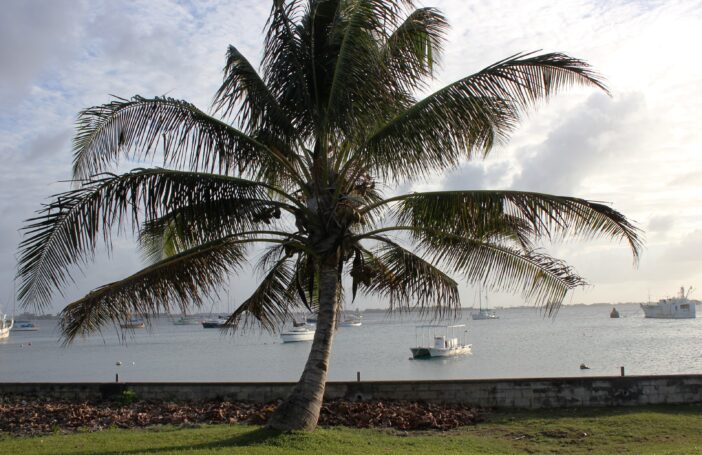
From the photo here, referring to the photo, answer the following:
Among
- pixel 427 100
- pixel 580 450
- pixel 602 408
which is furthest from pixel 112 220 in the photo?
pixel 602 408

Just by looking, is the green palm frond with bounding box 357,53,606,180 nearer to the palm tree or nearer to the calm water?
the palm tree

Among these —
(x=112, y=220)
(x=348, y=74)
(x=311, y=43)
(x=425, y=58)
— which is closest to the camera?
(x=112, y=220)

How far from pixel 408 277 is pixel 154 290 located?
4214 mm

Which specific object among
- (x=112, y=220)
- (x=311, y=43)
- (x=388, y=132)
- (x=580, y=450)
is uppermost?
(x=311, y=43)

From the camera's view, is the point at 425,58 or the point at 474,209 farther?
the point at 425,58

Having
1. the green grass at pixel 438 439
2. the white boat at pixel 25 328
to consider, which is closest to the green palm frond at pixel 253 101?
the green grass at pixel 438 439

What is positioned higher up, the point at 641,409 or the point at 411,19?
the point at 411,19

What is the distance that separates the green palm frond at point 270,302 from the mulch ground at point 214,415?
5.73 feet

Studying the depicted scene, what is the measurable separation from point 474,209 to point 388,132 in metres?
1.71

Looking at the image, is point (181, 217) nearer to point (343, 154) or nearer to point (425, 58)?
point (343, 154)

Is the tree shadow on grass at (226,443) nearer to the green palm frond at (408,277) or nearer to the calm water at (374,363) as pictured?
the green palm frond at (408,277)

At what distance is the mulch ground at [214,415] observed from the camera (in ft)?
40.2

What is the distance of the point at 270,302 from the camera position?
12.3 m

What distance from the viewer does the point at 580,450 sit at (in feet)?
33.7
